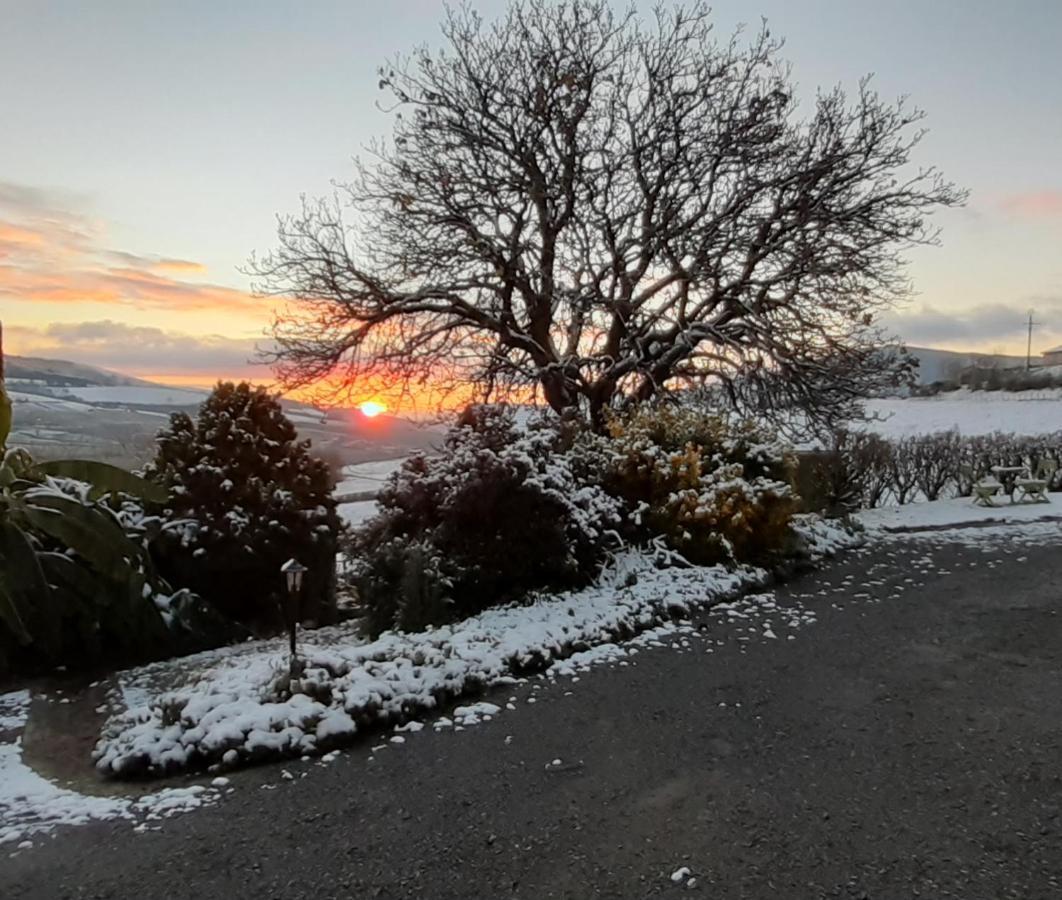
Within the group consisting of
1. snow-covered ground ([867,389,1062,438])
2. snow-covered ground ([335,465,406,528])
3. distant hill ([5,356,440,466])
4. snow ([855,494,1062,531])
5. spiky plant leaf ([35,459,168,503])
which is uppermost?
distant hill ([5,356,440,466])

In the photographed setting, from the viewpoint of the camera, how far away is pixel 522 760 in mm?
3766

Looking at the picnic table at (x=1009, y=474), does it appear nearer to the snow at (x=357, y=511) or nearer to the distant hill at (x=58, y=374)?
the snow at (x=357, y=511)

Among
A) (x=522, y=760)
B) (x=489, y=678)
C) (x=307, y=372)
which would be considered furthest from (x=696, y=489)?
(x=307, y=372)

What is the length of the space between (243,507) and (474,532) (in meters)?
2.10

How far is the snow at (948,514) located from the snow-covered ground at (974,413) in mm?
2854

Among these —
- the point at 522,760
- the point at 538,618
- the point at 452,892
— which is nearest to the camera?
the point at 452,892

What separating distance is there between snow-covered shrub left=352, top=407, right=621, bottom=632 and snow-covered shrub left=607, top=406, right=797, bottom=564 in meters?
0.96

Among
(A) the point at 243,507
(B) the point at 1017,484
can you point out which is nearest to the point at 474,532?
(A) the point at 243,507

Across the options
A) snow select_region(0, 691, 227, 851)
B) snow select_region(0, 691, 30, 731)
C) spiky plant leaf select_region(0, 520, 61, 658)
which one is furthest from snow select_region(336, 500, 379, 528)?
snow select_region(0, 691, 227, 851)

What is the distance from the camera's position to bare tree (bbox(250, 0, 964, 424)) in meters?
12.1

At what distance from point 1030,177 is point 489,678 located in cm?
940

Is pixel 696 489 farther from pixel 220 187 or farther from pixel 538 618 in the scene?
pixel 220 187

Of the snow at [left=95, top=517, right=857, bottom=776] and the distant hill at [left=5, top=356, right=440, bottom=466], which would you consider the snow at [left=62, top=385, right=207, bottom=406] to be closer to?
the distant hill at [left=5, top=356, right=440, bottom=466]

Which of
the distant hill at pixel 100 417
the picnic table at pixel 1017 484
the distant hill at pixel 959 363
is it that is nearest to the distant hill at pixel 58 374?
the distant hill at pixel 100 417
